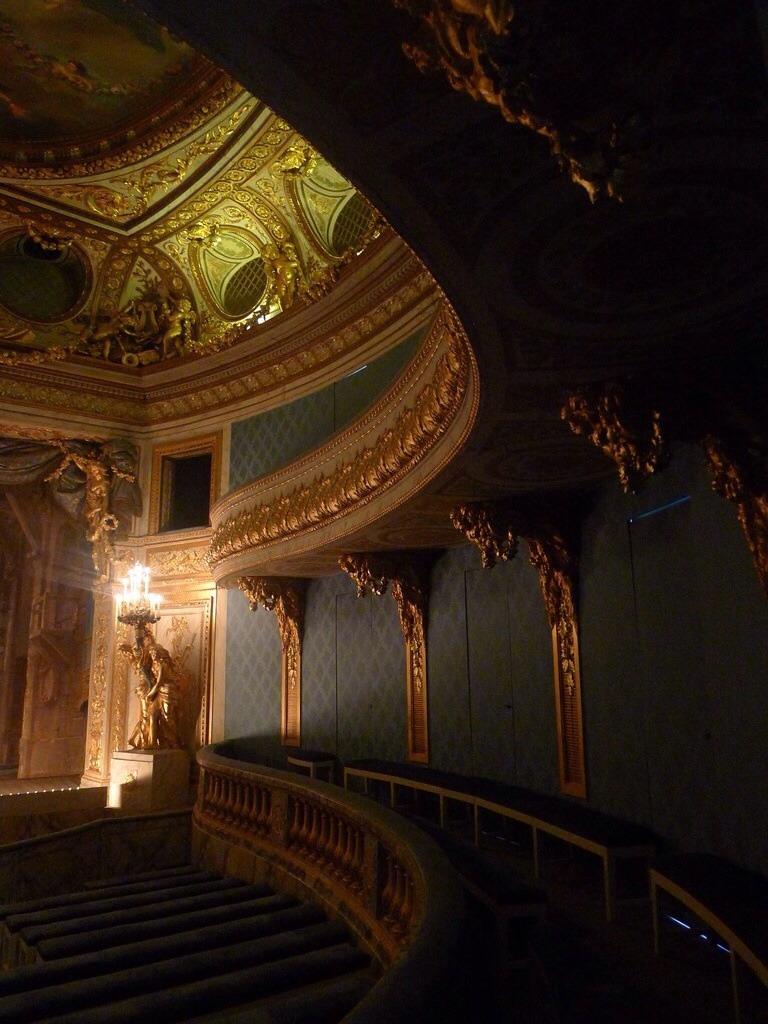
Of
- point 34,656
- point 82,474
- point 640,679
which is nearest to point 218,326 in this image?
point 82,474

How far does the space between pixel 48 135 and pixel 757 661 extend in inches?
399

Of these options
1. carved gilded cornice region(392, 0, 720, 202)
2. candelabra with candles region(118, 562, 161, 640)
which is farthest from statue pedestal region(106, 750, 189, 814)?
carved gilded cornice region(392, 0, 720, 202)

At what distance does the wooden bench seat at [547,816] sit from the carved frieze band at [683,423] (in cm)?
198

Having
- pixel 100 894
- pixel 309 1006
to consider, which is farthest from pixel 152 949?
pixel 100 894

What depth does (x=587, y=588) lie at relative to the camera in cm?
609

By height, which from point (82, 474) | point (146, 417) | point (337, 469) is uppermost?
point (146, 417)

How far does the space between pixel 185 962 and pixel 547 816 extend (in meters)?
2.53

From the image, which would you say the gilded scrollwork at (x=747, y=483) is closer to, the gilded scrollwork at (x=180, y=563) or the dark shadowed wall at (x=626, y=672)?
the dark shadowed wall at (x=626, y=672)

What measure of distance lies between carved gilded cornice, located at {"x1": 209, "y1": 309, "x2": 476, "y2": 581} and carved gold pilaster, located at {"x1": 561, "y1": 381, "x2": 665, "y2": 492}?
559mm

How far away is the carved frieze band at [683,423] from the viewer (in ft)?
11.1

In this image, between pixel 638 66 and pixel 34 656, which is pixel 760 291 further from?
pixel 34 656

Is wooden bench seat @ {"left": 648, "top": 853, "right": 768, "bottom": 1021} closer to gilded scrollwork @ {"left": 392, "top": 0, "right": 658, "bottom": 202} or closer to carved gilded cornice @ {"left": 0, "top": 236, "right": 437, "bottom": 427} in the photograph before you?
gilded scrollwork @ {"left": 392, "top": 0, "right": 658, "bottom": 202}

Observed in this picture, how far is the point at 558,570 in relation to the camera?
6242 mm

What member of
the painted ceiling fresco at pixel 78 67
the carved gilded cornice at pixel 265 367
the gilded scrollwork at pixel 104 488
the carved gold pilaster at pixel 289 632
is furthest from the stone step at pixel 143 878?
the painted ceiling fresco at pixel 78 67
